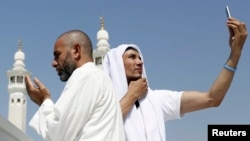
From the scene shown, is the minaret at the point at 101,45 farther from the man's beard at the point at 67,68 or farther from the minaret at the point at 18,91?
the man's beard at the point at 67,68

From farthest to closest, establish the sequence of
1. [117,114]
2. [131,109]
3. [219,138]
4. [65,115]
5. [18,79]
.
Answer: [18,79]
[219,138]
[131,109]
[117,114]
[65,115]

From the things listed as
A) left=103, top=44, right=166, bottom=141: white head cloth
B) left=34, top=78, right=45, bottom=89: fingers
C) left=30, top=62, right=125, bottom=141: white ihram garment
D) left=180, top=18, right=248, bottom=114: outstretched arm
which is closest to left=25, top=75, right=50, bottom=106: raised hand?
left=34, top=78, right=45, bottom=89: fingers

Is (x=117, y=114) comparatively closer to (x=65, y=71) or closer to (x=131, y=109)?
(x=65, y=71)

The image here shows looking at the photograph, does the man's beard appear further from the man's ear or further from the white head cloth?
the white head cloth

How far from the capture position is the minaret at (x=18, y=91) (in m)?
39.4

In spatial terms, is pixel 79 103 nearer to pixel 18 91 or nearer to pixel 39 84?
pixel 39 84

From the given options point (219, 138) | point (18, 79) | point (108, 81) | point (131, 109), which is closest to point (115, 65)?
point (131, 109)

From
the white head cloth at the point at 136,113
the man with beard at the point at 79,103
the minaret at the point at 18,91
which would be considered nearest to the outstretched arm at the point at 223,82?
the white head cloth at the point at 136,113

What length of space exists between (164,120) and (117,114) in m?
0.65

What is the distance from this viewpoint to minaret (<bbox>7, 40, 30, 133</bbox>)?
39438mm

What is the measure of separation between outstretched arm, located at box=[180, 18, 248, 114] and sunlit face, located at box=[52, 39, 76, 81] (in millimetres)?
775

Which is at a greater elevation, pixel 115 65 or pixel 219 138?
pixel 115 65

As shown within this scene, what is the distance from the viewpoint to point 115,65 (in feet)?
7.92

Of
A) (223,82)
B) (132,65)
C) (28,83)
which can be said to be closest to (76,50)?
(28,83)
